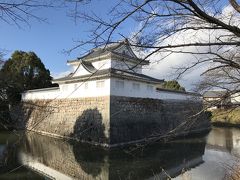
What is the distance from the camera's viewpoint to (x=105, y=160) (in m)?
10.0

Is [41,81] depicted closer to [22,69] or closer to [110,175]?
[22,69]

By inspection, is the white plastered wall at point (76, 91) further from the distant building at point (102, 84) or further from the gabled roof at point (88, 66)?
the gabled roof at point (88, 66)

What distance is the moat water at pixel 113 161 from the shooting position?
822cm

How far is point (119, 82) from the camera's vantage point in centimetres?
1378

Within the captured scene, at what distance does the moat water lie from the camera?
822 centimetres

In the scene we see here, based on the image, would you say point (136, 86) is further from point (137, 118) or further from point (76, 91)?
point (76, 91)

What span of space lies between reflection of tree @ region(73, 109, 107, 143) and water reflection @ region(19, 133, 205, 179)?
733 millimetres

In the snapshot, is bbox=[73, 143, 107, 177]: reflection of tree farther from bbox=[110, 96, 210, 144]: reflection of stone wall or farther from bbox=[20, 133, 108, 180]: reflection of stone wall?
bbox=[110, 96, 210, 144]: reflection of stone wall

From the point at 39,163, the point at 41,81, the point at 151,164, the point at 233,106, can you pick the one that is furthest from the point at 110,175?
the point at 41,81

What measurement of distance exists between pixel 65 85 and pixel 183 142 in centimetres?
755

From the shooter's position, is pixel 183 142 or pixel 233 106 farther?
pixel 183 142

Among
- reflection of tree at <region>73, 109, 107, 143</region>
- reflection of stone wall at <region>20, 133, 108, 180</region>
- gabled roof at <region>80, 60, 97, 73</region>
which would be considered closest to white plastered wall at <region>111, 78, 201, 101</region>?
reflection of tree at <region>73, 109, 107, 143</region>

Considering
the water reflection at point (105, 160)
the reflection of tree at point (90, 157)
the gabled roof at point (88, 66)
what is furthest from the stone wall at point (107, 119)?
the gabled roof at point (88, 66)

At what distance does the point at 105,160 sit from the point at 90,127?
386 centimetres
